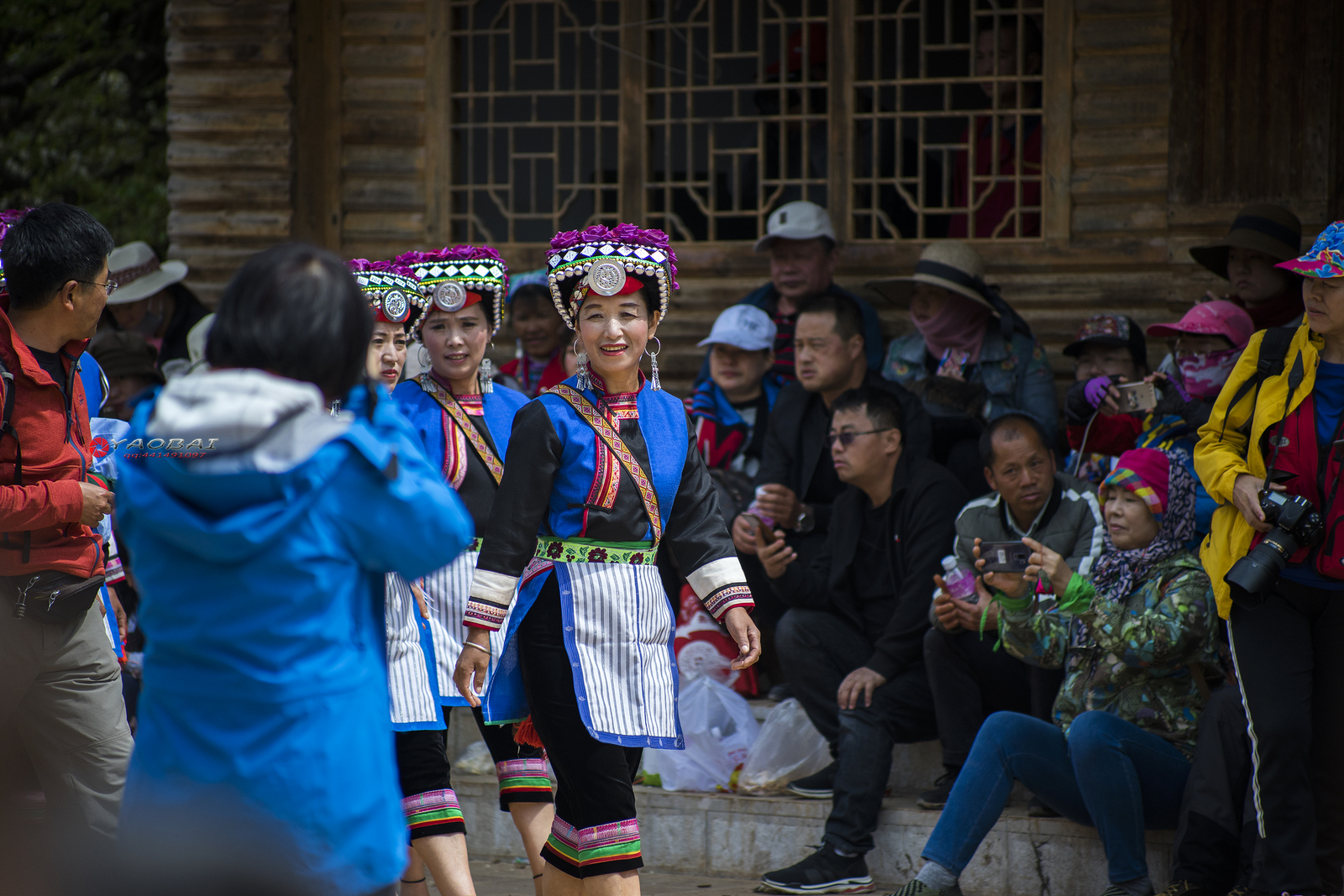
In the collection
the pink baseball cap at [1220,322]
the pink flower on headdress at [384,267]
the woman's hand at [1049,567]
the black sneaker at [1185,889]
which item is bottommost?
the black sneaker at [1185,889]

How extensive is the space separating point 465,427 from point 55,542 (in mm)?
1233

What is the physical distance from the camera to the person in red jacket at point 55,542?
13.3 ft

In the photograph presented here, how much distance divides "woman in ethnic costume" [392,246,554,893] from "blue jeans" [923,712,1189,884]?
4.56ft

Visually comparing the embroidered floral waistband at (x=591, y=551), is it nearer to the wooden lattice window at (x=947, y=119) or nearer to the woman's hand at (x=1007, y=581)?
the woman's hand at (x=1007, y=581)

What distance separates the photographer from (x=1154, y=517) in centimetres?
486

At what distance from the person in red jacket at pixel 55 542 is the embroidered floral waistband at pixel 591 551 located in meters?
1.33

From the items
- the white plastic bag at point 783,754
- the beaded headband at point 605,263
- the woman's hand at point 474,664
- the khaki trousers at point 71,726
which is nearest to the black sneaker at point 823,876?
the white plastic bag at point 783,754

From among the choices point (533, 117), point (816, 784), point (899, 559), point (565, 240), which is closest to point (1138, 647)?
point (899, 559)

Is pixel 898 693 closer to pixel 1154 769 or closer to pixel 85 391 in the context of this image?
pixel 1154 769

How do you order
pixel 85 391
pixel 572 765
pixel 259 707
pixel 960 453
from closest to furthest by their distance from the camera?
1. pixel 259 707
2. pixel 572 765
3. pixel 85 391
4. pixel 960 453

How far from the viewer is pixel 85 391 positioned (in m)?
4.41

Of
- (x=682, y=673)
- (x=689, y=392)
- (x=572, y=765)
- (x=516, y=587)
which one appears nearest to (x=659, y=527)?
(x=516, y=587)

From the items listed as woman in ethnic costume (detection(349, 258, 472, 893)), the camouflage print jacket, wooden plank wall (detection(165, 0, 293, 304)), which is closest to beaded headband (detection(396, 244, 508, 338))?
woman in ethnic costume (detection(349, 258, 472, 893))

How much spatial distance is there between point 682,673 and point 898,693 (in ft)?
3.49
